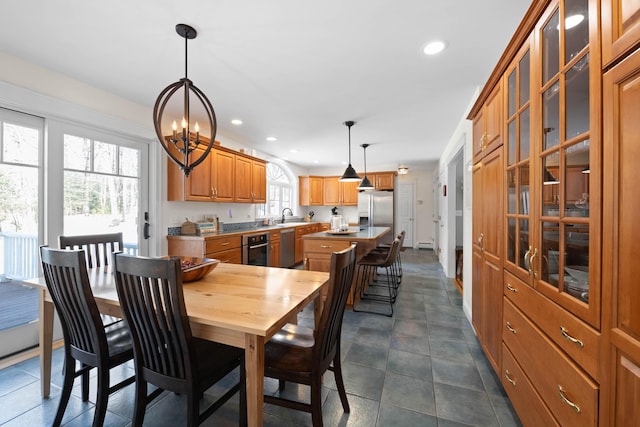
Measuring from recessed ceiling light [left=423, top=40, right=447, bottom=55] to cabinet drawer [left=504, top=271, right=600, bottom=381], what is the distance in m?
1.72

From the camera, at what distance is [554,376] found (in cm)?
113

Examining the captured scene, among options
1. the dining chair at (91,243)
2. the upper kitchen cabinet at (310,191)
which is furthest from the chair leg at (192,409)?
the upper kitchen cabinet at (310,191)

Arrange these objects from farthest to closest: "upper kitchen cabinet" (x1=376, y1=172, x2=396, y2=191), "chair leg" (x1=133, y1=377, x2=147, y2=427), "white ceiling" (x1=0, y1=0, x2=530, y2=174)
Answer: "upper kitchen cabinet" (x1=376, y1=172, x2=396, y2=191) → "white ceiling" (x1=0, y1=0, x2=530, y2=174) → "chair leg" (x1=133, y1=377, x2=147, y2=427)

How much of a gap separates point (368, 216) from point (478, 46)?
5.26 meters

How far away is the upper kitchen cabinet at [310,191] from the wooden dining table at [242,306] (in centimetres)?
532

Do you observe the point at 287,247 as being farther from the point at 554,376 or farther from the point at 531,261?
the point at 554,376

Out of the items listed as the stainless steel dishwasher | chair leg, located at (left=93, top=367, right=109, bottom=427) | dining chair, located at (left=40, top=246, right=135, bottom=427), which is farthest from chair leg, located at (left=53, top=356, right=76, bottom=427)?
Result: the stainless steel dishwasher

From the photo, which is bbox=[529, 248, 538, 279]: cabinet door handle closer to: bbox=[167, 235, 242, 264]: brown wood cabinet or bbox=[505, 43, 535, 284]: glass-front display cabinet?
bbox=[505, 43, 535, 284]: glass-front display cabinet

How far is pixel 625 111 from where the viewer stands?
0.79 meters

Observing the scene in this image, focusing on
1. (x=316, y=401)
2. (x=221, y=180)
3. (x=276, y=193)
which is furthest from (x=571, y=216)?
(x=276, y=193)

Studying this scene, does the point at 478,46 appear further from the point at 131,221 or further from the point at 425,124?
the point at 131,221

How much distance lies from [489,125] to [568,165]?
3.51ft

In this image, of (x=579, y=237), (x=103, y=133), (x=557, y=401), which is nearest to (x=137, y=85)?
(x=103, y=133)

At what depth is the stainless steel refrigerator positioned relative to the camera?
23.0ft
